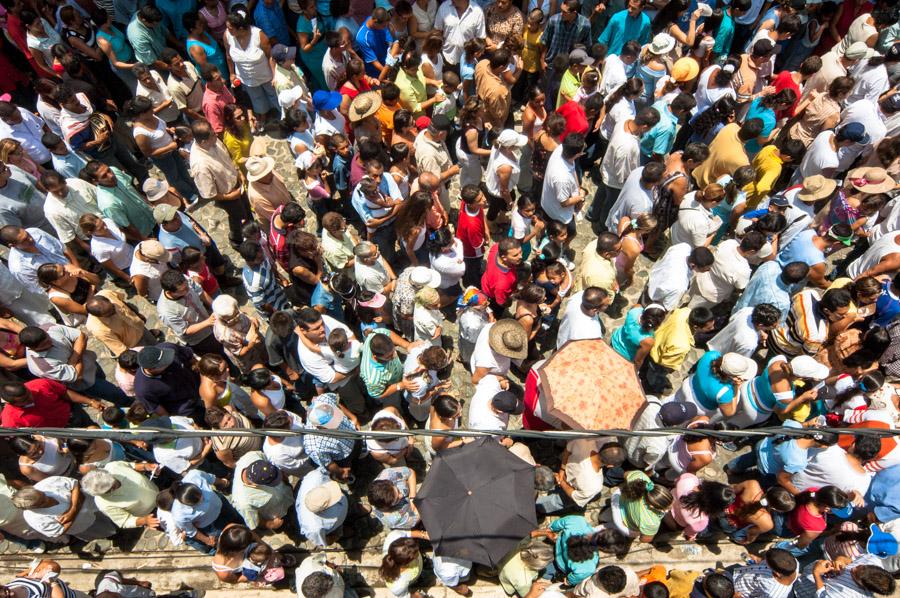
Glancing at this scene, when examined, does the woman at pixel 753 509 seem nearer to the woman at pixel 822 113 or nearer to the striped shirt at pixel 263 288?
the woman at pixel 822 113

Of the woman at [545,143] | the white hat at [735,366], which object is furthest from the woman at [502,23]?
the white hat at [735,366]

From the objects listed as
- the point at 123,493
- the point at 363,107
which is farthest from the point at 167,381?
the point at 363,107

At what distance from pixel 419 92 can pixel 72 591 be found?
7474mm

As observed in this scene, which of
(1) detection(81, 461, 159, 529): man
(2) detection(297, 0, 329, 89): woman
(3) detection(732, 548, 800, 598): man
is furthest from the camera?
(2) detection(297, 0, 329, 89): woman

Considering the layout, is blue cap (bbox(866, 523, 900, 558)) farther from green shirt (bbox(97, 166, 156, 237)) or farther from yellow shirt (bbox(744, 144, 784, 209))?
green shirt (bbox(97, 166, 156, 237))

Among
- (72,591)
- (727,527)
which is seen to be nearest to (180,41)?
(72,591)

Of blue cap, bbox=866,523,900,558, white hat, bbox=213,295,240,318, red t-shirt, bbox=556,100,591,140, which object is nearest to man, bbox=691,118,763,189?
red t-shirt, bbox=556,100,591,140

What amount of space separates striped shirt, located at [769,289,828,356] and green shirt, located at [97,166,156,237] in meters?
8.47

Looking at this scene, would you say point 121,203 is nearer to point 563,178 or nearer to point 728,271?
point 563,178

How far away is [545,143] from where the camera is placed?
7879mm

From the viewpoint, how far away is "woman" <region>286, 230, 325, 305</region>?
21.7 feet

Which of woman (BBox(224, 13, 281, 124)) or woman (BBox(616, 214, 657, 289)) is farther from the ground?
woman (BBox(224, 13, 281, 124))

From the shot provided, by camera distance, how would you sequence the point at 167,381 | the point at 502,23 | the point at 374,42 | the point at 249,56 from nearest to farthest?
1. the point at 167,381
2. the point at 249,56
3. the point at 502,23
4. the point at 374,42

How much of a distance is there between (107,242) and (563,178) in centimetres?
583
